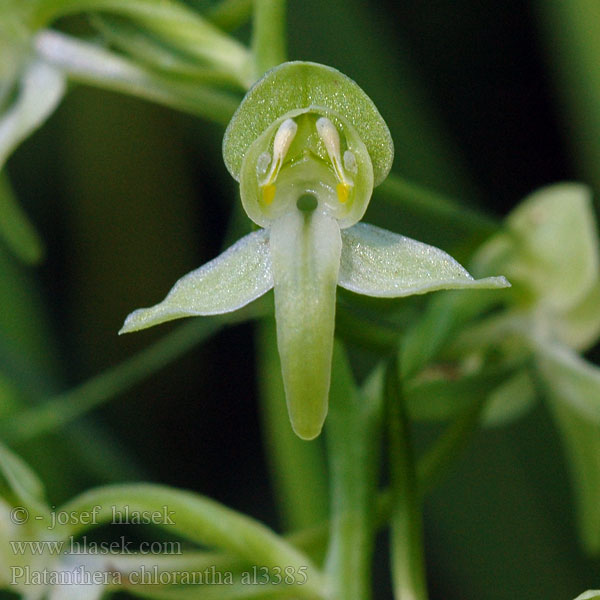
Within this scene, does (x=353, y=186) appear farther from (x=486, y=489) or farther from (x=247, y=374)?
(x=247, y=374)

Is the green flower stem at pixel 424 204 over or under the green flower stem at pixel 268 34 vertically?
under

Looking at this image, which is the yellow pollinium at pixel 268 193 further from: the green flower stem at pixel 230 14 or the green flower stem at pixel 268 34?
the green flower stem at pixel 230 14

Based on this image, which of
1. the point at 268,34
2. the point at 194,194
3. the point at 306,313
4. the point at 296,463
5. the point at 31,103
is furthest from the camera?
the point at 194,194

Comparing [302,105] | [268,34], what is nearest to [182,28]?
[268,34]

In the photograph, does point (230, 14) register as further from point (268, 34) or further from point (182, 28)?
point (268, 34)

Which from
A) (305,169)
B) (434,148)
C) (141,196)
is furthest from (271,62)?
(141,196)

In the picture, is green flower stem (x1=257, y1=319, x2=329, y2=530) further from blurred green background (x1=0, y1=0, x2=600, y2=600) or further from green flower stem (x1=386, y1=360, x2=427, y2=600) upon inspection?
blurred green background (x1=0, y1=0, x2=600, y2=600)

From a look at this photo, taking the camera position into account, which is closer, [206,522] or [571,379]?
[206,522]

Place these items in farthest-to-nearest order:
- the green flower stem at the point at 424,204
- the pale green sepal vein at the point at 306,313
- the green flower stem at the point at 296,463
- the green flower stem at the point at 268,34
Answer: the green flower stem at the point at 296,463, the green flower stem at the point at 424,204, the green flower stem at the point at 268,34, the pale green sepal vein at the point at 306,313

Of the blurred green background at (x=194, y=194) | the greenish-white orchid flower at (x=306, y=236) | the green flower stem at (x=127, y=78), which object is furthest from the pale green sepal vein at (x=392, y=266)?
the blurred green background at (x=194, y=194)
